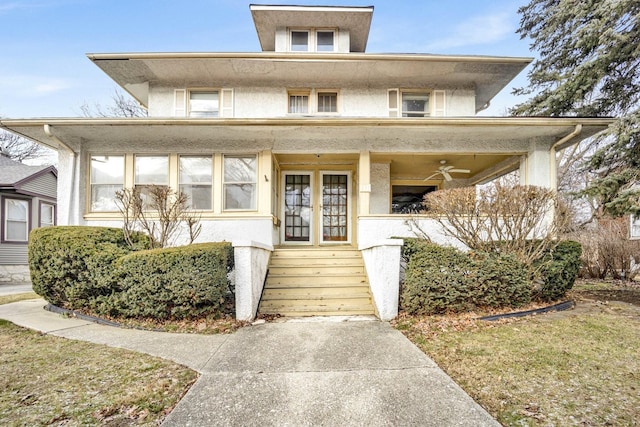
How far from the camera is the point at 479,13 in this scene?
566 inches

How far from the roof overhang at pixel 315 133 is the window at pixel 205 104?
217 cm

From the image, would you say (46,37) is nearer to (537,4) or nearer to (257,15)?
(257,15)

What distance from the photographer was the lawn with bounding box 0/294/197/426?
8.32 feet

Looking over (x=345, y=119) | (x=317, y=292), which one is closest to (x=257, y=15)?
(x=345, y=119)

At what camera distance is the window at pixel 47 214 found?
45.8 ft

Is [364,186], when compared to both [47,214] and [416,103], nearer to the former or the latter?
[416,103]

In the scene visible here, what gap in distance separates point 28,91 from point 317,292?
1221 inches

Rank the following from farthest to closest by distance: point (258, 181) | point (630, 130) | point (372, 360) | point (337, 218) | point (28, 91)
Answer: point (28, 91), point (337, 218), point (258, 181), point (630, 130), point (372, 360)

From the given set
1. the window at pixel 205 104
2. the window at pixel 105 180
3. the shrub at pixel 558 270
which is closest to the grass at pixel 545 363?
the shrub at pixel 558 270

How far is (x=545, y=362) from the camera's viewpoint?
351 cm

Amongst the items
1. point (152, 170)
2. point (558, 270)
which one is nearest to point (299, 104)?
point (152, 170)

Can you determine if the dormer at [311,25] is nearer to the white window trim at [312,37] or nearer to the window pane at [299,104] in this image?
the white window trim at [312,37]

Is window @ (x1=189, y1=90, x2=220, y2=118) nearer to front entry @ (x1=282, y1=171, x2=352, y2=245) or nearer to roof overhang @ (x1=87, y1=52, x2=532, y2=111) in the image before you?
roof overhang @ (x1=87, y1=52, x2=532, y2=111)

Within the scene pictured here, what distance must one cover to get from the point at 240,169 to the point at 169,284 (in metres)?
3.92
